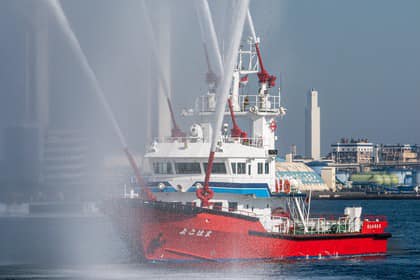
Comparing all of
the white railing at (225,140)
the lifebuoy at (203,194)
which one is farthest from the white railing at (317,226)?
the lifebuoy at (203,194)

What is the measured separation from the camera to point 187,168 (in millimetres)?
40656

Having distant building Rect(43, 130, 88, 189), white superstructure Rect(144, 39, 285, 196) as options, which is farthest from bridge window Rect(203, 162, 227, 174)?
distant building Rect(43, 130, 88, 189)

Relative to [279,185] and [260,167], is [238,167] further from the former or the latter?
[279,185]

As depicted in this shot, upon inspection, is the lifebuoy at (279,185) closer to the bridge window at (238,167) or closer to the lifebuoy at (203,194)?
the bridge window at (238,167)

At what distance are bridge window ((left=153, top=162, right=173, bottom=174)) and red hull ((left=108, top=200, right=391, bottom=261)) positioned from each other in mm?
2813

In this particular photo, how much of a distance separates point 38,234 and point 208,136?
30.3 metres

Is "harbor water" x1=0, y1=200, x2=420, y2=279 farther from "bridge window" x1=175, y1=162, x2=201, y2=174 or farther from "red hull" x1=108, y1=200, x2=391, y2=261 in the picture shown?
"bridge window" x1=175, y1=162, x2=201, y2=174

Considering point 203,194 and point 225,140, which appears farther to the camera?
point 225,140

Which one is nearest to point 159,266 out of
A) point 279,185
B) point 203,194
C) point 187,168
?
point 203,194

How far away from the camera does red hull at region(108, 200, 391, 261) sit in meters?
37.4

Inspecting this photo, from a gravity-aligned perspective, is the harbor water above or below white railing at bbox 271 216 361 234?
below

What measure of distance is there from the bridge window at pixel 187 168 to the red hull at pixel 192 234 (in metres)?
3.21

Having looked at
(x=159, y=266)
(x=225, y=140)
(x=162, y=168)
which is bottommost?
(x=159, y=266)

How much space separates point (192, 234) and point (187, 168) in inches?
152
